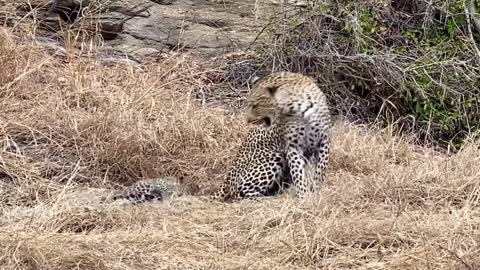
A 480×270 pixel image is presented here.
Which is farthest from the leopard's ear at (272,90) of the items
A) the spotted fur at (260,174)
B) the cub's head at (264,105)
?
the spotted fur at (260,174)

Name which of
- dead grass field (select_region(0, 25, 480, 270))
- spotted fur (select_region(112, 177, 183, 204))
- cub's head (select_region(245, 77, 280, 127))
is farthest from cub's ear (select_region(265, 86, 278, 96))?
spotted fur (select_region(112, 177, 183, 204))

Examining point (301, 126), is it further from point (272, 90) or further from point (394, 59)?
point (394, 59)

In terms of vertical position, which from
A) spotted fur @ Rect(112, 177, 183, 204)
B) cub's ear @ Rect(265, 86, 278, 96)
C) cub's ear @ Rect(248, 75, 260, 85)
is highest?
cub's ear @ Rect(265, 86, 278, 96)

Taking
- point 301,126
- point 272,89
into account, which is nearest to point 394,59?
point 272,89

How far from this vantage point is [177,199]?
19.1 feet

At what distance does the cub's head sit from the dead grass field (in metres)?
0.58

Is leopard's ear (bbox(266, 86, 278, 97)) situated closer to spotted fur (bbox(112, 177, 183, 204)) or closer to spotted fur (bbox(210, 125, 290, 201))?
spotted fur (bbox(210, 125, 290, 201))

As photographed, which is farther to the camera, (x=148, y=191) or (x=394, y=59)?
(x=394, y=59)

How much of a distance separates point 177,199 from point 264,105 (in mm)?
850

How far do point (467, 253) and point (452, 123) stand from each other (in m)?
3.99

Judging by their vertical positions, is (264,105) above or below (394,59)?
above

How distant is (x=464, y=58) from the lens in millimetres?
8625

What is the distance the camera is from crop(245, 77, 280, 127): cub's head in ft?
20.0

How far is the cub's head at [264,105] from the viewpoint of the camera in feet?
20.0
